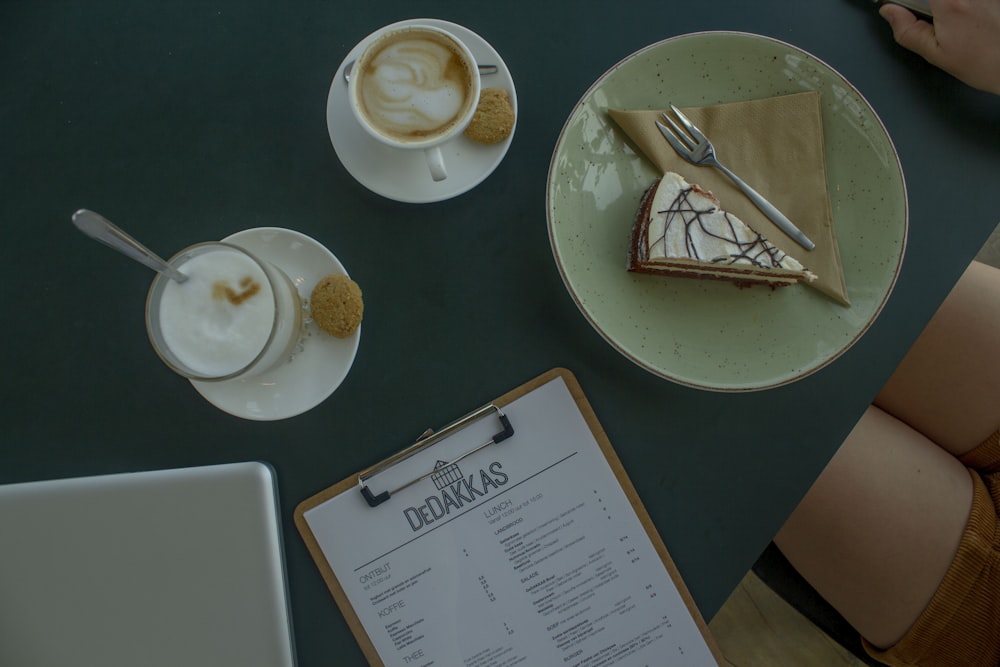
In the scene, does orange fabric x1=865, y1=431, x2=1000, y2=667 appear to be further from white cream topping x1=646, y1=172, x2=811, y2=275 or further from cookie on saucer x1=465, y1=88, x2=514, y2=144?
cookie on saucer x1=465, y1=88, x2=514, y2=144

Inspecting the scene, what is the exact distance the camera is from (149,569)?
2.83 ft

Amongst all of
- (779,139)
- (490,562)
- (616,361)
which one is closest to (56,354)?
(490,562)

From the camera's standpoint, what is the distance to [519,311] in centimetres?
95

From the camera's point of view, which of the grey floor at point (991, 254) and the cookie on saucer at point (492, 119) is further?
the grey floor at point (991, 254)

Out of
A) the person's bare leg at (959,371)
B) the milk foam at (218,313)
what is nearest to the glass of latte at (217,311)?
the milk foam at (218,313)

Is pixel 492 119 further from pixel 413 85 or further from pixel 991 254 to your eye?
pixel 991 254

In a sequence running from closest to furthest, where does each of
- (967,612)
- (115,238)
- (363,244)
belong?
(115,238)
(363,244)
(967,612)

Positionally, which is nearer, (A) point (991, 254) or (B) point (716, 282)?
(B) point (716, 282)

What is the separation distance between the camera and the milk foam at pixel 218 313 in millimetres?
797

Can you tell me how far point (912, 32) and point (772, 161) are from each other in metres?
0.29

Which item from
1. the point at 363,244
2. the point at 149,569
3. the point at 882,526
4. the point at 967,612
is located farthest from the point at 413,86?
the point at 967,612

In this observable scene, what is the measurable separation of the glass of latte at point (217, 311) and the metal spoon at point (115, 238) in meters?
0.02

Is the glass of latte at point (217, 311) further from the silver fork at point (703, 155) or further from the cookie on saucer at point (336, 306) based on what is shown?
the silver fork at point (703, 155)

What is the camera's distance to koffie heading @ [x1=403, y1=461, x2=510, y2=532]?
92 centimetres
